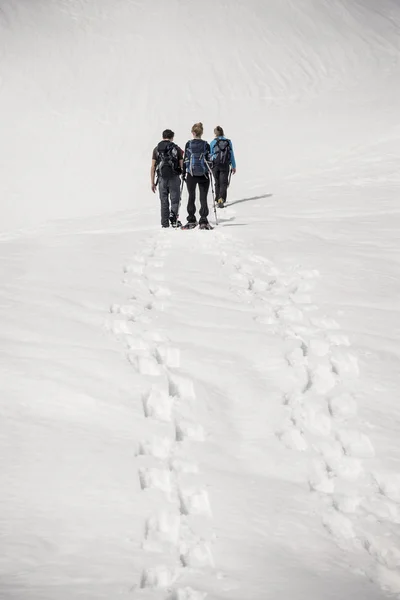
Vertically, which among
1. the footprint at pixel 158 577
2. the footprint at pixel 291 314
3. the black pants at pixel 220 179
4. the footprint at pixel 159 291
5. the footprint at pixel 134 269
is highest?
the black pants at pixel 220 179

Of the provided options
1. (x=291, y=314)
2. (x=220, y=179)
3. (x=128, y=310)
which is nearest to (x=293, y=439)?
(x=291, y=314)

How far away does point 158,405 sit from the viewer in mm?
3438

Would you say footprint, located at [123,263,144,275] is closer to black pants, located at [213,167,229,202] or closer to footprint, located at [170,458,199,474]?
footprint, located at [170,458,199,474]

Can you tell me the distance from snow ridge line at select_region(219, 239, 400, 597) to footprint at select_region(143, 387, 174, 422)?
2.12 feet

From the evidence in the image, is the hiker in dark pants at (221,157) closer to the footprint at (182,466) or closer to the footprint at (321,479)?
the footprint at (321,479)

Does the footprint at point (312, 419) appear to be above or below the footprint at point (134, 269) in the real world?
below

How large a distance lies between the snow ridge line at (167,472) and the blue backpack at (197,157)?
4342 millimetres

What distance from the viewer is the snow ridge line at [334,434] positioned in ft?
8.43

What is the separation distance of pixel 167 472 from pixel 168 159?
259 inches

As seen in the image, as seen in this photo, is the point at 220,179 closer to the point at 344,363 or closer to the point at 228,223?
the point at 228,223

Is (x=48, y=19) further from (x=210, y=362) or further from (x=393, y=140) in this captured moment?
(x=210, y=362)

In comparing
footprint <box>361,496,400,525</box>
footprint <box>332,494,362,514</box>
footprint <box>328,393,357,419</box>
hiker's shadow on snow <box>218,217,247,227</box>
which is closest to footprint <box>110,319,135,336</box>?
footprint <box>328,393,357,419</box>

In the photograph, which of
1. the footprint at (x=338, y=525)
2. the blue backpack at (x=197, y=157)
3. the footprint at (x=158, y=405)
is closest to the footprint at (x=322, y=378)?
the footprint at (x=158, y=405)

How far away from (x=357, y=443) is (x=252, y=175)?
21.0 meters
